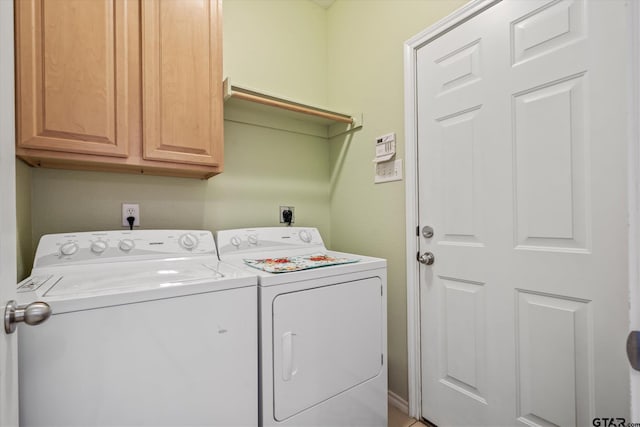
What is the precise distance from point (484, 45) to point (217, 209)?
173 centimetres

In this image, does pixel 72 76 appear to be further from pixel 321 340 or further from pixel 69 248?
pixel 321 340

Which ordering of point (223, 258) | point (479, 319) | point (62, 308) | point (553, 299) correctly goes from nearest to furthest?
point (62, 308), point (553, 299), point (479, 319), point (223, 258)

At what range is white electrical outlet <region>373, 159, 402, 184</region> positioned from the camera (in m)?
1.81

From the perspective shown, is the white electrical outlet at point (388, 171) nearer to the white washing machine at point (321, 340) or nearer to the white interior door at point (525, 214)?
the white interior door at point (525, 214)

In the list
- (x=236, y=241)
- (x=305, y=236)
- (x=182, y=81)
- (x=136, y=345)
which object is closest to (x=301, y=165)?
(x=305, y=236)

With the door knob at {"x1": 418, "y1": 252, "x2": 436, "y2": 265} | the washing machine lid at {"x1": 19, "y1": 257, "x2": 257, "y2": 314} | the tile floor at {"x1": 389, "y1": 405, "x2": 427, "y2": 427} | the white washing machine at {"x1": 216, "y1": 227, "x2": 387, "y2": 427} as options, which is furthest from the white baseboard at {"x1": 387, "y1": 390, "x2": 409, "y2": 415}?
the washing machine lid at {"x1": 19, "y1": 257, "x2": 257, "y2": 314}

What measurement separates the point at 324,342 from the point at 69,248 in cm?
122

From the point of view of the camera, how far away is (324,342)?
4.43 feet

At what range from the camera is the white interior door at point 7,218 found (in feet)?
1.95

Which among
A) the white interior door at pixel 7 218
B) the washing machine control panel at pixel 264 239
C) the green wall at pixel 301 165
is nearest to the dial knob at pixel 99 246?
the green wall at pixel 301 165

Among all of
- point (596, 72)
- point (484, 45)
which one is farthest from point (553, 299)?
point (484, 45)

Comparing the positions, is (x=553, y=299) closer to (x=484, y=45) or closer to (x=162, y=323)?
(x=484, y=45)

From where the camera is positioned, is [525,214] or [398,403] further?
[398,403]

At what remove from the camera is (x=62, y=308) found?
859mm
